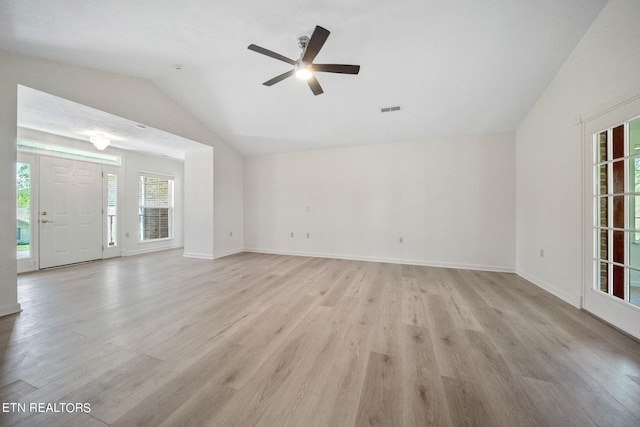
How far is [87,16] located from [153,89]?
5.83ft

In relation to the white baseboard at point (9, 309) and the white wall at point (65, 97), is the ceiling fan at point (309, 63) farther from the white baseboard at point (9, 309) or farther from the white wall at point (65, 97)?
the white baseboard at point (9, 309)

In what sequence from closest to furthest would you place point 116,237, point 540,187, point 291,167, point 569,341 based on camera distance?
point 569,341, point 540,187, point 116,237, point 291,167

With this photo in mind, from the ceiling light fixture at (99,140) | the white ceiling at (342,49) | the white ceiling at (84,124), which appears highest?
the white ceiling at (342,49)

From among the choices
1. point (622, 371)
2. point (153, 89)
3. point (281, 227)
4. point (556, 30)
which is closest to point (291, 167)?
point (281, 227)

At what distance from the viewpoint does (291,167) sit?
5562mm

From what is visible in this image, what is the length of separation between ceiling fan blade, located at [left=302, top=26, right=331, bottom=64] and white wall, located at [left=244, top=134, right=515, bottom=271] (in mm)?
2905

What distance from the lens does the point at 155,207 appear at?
5.98 m

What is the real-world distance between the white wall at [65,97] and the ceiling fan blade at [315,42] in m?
2.94

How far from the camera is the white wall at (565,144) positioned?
206cm

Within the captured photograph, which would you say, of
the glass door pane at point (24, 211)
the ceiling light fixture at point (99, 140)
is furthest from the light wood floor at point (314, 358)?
the ceiling light fixture at point (99, 140)

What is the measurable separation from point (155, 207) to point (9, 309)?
403 cm

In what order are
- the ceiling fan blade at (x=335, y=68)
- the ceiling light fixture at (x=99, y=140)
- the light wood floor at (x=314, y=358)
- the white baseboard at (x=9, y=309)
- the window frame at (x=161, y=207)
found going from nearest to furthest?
the light wood floor at (x=314, y=358) < the white baseboard at (x=9, y=309) < the ceiling fan blade at (x=335, y=68) < the ceiling light fixture at (x=99, y=140) < the window frame at (x=161, y=207)

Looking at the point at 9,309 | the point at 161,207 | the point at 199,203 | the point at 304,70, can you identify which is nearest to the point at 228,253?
the point at 199,203

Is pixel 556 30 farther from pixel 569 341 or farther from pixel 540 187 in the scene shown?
pixel 569 341
